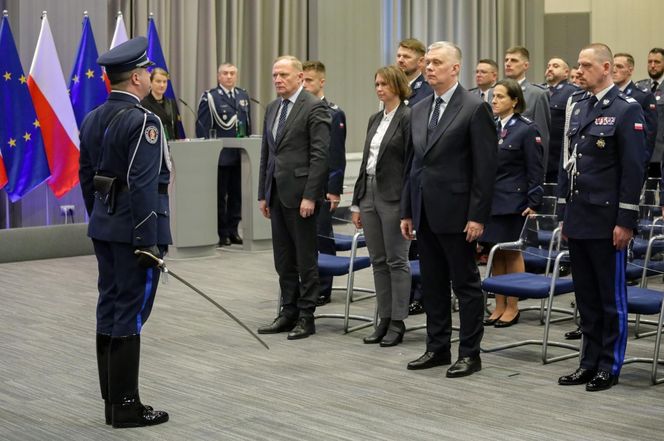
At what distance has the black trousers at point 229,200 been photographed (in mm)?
10141

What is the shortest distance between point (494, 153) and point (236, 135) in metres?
5.38

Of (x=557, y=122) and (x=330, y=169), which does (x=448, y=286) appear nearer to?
(x=330, y=169)

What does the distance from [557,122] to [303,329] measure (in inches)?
139

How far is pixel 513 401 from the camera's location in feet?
16.0

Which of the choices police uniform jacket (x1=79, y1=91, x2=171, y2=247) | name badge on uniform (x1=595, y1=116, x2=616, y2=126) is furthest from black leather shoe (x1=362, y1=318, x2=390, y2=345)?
police uniform jacket (x1=79, y1=91, x2=171, y2=247)

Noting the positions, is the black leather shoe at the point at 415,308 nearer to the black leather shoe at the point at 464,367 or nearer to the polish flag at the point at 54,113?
the black leather shoe at the point at 464,367

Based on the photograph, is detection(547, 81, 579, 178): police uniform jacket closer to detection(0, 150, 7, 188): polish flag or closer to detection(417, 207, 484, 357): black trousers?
detection(417, 207, 484, 357): black trousers

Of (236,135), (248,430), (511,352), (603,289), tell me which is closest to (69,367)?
(248,430)

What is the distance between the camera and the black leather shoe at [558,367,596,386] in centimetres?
516

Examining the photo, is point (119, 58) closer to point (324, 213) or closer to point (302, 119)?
point (302, 119)

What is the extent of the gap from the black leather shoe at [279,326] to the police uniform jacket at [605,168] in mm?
1929

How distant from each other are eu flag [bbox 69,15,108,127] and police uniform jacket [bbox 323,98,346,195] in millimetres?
3184

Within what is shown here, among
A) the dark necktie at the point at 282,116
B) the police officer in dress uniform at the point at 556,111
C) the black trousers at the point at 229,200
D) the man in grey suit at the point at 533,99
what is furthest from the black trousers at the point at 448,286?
the black trousers at the point at 229,200

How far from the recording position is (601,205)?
16.2 feet
